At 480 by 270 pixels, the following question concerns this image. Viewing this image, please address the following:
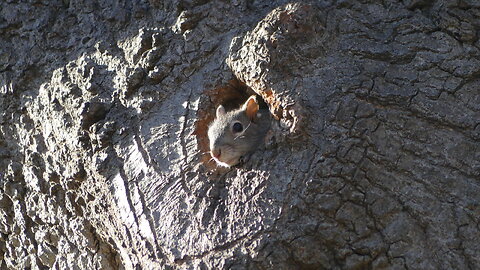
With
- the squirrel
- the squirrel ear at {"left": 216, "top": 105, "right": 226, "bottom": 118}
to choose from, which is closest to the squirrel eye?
the squirrel

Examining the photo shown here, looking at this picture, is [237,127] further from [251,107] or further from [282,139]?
[282,139]

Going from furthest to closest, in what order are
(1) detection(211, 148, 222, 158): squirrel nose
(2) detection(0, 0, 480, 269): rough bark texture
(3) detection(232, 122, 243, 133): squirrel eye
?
(3) detection(232, 122, 243, 133): squirrel eye
(1) detection(211, 148, 222, 158): squirrel nose
(2) detection(0, 0, 480, 269): rough bark texture

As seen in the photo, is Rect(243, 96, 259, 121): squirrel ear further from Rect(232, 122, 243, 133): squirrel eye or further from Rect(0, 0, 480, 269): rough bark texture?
Rect(0, 0, 480, 269): rough bark texture

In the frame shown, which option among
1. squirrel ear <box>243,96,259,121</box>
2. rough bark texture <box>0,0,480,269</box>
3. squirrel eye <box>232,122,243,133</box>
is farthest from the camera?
squirrel eye <box>232,122,243,133</box>

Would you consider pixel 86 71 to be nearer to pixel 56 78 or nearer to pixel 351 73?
pixel 56 78

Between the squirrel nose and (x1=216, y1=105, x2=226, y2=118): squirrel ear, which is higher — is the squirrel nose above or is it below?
below

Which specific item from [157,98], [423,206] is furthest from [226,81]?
[423,206]

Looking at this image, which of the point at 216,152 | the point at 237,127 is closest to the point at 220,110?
the point at 216,152
